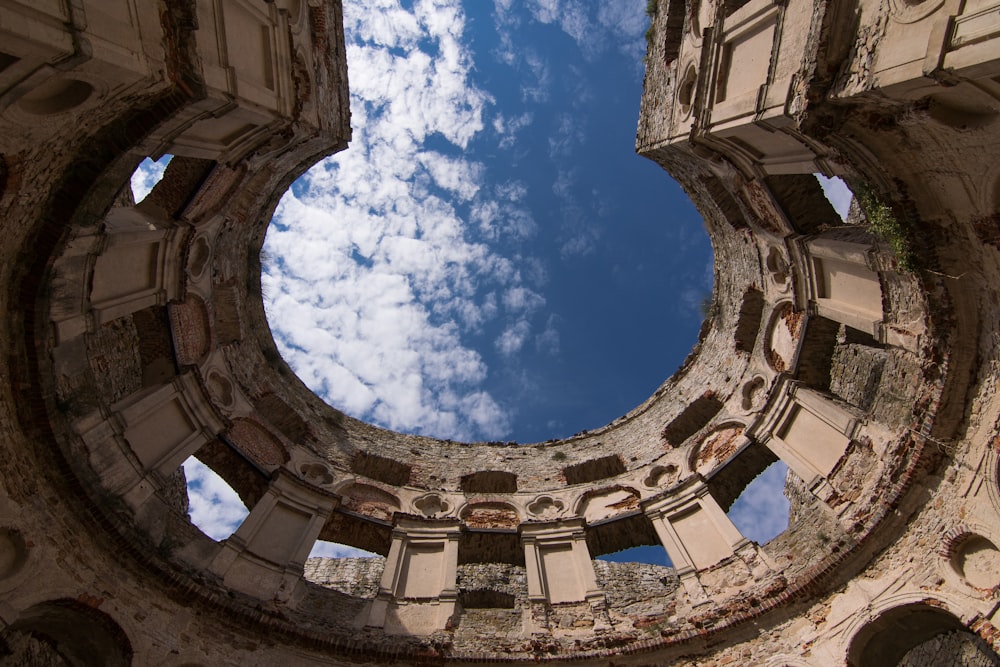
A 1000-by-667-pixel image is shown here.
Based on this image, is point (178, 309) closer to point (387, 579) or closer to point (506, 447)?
point (387, 579)

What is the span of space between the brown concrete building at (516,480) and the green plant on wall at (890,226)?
6cm

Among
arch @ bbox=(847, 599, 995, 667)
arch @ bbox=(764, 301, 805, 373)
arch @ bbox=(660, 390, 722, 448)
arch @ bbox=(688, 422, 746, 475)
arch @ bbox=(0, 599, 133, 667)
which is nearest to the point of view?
arch @ bbox=(0, 599, 133, 667)

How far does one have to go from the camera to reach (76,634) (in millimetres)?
7977

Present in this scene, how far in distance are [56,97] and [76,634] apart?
6.39 meters

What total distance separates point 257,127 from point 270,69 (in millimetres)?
809

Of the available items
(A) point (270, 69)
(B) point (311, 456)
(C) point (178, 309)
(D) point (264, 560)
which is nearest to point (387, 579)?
(D) point (264, 560)

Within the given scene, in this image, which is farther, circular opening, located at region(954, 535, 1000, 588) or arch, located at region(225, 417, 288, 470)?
arch, located at region(225, 417, 288, 470)

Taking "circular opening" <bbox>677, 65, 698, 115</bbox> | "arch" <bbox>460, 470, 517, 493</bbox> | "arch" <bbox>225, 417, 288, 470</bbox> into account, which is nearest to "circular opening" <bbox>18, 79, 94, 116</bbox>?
"arch" <bbox>225, 417, 288, 470</bbox>

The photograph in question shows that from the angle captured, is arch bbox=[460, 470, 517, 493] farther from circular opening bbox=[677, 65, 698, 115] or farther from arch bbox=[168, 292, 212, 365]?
circular opening bbox=[677, 65, 698, 115]

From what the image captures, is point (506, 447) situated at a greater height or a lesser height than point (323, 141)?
lesser

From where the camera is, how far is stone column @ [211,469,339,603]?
9.65m

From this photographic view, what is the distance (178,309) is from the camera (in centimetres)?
1100

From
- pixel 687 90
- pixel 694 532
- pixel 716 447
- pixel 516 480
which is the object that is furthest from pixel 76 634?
pixel 687 90

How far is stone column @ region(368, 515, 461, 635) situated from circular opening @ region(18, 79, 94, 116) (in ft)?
25.3
